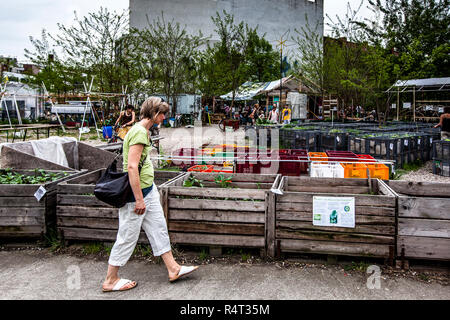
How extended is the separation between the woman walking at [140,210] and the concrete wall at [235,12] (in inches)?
1418

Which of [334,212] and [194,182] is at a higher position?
[194,182]

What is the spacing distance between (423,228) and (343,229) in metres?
0.82

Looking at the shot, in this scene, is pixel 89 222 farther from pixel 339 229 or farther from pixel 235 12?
pixel 235 12

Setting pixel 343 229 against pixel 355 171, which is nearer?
pixel 343 229

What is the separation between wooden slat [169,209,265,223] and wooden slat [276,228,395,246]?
0.30 meters

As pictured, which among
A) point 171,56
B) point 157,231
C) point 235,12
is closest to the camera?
point 157,231

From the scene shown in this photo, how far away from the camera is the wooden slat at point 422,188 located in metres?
4.61

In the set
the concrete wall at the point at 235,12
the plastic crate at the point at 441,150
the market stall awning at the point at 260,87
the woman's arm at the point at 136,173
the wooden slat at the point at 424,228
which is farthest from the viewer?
the concrete wall at the point at 235,12

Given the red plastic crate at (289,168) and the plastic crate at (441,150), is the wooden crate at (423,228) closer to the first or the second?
the red plastic crate at (289,168)

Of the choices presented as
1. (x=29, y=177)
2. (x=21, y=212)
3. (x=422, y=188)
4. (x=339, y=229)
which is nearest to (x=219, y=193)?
(x=339, y=229)

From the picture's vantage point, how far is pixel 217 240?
13.9 ft

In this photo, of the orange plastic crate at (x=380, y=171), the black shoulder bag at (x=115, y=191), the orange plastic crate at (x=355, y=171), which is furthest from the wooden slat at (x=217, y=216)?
the orange plastic crate at (x=380, y=171)

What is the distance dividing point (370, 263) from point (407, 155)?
7.96 metres
